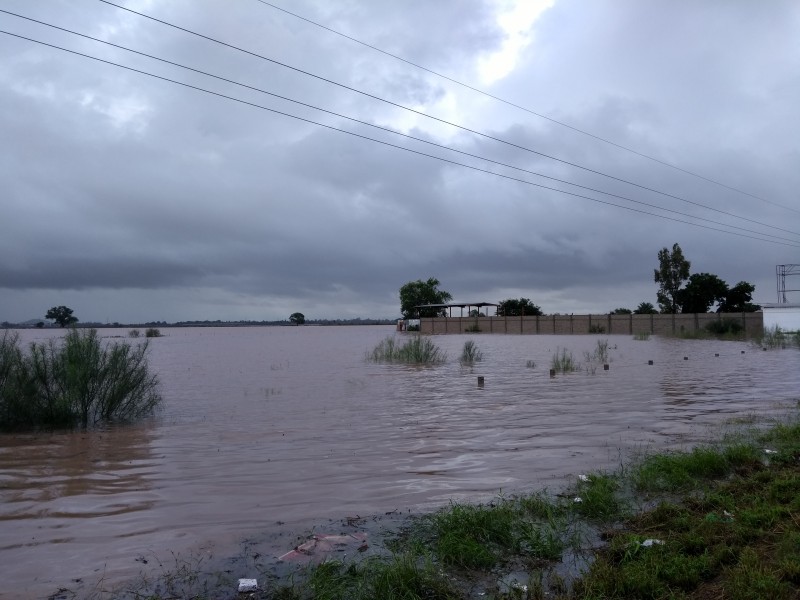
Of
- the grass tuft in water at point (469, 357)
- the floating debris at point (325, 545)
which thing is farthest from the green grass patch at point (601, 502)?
the grass tuft in water at point (469, 357)

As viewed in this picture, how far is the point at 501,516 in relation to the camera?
5.80 metres

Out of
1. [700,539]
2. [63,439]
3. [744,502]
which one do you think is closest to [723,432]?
[744,502]

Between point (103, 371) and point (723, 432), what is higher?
point (103, 371)

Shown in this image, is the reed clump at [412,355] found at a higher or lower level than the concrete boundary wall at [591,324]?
lower

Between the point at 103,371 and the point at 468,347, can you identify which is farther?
the point at 468,347

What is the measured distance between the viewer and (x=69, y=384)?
506 inches

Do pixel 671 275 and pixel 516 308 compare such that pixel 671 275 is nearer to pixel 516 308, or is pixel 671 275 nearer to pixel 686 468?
pixel 516 308

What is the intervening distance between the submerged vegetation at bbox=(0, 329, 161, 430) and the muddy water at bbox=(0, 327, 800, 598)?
694 millimetres

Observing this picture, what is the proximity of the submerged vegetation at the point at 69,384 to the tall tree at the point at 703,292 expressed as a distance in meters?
70.8

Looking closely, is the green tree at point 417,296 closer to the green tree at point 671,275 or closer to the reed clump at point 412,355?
the green tree at point 671,275

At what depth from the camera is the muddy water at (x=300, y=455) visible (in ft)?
20.7

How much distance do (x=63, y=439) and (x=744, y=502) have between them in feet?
36.4

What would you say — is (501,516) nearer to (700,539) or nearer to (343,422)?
(700,539)

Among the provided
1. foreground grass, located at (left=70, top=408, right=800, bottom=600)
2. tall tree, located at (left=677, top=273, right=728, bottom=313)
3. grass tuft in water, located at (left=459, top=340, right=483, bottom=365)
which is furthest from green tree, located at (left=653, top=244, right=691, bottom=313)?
foreground grass, located at (left=70, top=408, right=800, bottom=600)
